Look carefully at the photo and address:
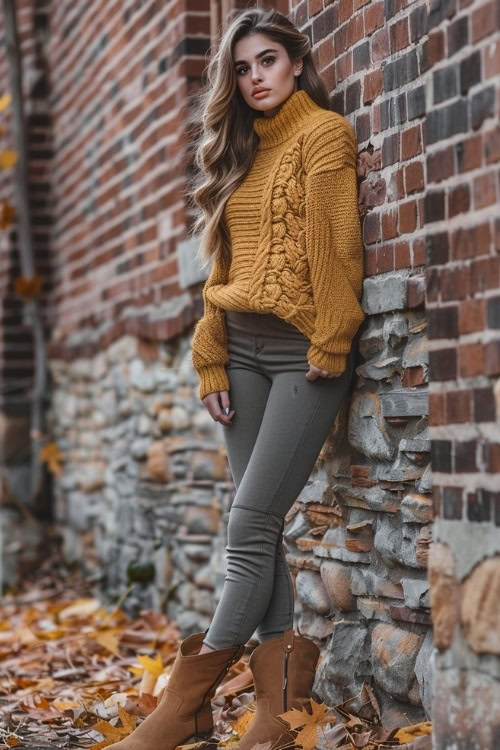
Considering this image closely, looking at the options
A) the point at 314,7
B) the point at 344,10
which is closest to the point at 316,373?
the point at 344,10

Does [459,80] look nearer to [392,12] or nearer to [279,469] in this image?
[392,12]

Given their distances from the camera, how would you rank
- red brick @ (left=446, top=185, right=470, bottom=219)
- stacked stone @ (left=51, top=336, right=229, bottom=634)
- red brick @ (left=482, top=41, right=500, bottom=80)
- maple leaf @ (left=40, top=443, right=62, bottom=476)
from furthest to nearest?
maple leaf @ (left=40, top=443, right=62, bottom=476)
stacked stone @ (left=51, top=336, right=229, bottom=634)
red brick @ (left=446, top=185, right=470, bottom=219)
red brick @ (left=482, top=41, right=500, bottom=80)

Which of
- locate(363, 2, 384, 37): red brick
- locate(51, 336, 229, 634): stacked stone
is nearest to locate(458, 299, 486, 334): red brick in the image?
locate(363, 2, 384, 37): red brick

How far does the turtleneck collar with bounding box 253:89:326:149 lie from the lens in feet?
9.89

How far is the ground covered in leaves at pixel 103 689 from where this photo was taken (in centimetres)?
281

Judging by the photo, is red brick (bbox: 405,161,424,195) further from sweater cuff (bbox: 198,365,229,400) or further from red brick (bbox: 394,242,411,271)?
sweater cuff (bbox: 198,365,229,400)

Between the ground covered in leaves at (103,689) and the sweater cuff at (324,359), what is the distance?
0.88 meters

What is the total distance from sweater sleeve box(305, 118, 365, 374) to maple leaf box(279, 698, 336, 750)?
34.8 inches

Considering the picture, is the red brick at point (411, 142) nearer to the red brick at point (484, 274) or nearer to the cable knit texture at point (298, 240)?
the cable knit texture at point (298, 240)

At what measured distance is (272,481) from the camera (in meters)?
2.87

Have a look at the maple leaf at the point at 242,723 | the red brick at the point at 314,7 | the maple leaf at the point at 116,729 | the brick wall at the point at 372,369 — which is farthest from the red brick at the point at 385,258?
the maple leaf at the point at 116,729

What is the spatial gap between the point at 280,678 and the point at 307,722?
0.48 ft

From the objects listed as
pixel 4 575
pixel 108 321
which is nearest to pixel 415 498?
pixel 108 321

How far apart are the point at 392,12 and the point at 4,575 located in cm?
483
